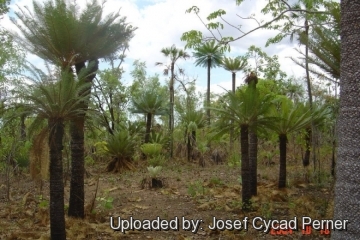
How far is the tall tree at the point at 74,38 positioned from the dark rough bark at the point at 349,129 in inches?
142

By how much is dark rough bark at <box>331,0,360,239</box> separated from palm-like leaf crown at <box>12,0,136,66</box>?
3.89 meters

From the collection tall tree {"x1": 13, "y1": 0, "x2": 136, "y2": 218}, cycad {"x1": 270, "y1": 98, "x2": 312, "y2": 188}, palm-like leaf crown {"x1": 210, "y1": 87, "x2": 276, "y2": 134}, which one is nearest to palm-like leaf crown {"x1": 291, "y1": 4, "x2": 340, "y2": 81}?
palm-like leaf crown {"x1": 210, "y1": 87, "x2": 276, "y2": 134}

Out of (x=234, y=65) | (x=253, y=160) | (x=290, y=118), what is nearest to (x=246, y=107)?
(x=253, y=160)

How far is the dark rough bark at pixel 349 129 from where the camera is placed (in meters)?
3.28

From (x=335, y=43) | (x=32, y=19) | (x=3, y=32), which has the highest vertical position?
(x=3, y=32)

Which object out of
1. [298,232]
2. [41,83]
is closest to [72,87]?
[41,83]

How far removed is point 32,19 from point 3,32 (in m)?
5.97

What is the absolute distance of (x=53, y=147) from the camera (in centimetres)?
468

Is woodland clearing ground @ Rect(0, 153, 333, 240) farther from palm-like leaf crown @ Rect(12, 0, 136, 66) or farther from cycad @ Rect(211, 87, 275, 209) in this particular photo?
palm-like leaf crown @ Rect(12, 0, 136, 66)

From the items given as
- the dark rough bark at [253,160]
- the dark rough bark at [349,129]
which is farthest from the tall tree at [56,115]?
the dark rough bark at [253,160]

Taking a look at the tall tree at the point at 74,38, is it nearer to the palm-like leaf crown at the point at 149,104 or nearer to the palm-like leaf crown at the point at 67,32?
the palm-like leaf crown at the point at 67,32

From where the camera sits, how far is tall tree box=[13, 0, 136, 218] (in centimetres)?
577

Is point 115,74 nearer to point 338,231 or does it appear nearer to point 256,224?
point 256,224

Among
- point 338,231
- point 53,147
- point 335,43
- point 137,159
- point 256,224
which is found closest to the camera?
point 338,231
